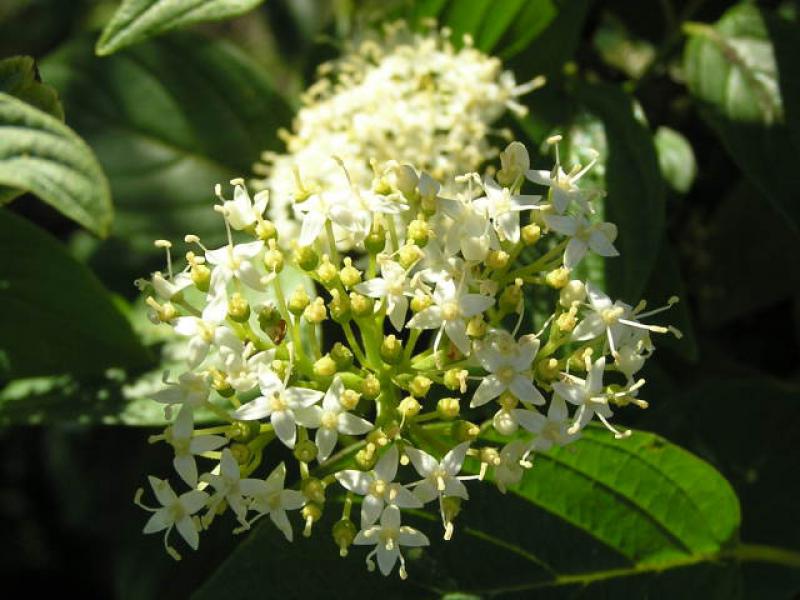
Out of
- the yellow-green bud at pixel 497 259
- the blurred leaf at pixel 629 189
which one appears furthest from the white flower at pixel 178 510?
the blurred leaf at pixel 629 189

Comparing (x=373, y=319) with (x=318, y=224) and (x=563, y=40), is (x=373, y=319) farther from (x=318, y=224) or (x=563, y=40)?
(x=563, y=40)

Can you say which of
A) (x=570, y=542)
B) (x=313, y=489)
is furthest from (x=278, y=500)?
(x=570, y=542)

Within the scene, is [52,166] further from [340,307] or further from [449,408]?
[449,408]

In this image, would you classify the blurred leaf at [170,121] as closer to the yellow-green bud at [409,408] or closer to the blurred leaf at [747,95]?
the blurred leaf at [747,95]

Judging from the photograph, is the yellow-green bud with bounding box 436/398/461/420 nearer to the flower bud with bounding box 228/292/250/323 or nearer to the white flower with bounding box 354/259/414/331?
the white flower with bounding box 354/259/414/331

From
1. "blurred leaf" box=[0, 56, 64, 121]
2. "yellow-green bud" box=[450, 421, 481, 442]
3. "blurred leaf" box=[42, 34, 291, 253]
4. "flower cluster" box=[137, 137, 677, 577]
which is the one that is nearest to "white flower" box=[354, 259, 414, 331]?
"flower cluster" box=[137, 137, 677, 577]
